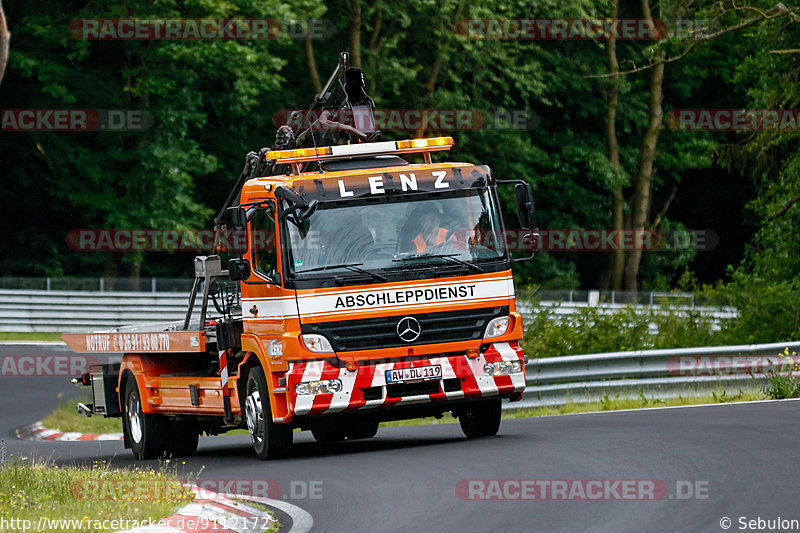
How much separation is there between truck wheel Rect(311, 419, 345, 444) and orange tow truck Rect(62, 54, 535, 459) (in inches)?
3.7

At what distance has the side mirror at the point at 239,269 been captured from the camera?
13.4 metres

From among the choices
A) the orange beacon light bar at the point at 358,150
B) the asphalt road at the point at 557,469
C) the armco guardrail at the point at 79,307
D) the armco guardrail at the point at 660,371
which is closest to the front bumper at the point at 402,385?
the asphalt road at the point at 557,469

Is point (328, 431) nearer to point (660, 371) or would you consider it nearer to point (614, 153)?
point (660, 371)

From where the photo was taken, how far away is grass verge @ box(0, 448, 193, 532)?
8.59 meters

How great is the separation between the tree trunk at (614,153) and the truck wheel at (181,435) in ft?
104

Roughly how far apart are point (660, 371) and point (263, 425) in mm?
5985

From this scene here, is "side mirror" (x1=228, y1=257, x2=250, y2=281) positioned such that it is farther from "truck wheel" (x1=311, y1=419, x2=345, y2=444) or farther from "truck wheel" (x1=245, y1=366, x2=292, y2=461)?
"truck wheel" (x1=311, y1=419, x2=345, y2=444)

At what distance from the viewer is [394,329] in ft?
42.0

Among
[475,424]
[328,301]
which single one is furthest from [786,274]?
[328,301]

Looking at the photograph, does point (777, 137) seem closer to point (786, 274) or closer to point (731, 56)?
point (786, 274)

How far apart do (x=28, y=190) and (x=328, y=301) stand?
30431 mm

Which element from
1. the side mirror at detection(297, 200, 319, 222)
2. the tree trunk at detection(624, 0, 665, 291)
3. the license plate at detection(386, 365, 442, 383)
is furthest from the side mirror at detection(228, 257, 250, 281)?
the tree trunk at detection(624, 0, 665, 291)

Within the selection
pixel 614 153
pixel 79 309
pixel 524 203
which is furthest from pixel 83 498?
pixel 614 153

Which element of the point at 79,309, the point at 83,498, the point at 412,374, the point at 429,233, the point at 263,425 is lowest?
the point at 79,309
